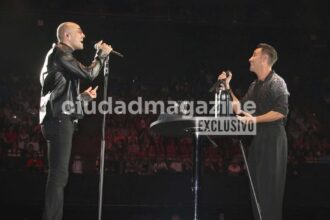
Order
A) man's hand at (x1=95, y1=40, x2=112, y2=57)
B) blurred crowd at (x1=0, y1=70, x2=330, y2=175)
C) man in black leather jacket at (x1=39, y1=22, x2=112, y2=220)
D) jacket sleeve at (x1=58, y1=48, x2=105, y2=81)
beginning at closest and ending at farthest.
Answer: man in black leather jacket at (x1=39, y1=22, x2=112, y2=220) → jacket sleeve at (x1=58, y1=48, x2=105, y2=81) → man's hand at (x1=95, y1=40, x2=112, y2=57) → blurred crowd at (x1=0, y1=70, x2=330, y2=175)

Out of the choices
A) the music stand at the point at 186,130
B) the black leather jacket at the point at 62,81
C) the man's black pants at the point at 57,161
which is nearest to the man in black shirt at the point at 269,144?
the music stand at the point at 186,130

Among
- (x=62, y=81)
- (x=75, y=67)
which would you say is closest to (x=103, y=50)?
(x=75, y=67)

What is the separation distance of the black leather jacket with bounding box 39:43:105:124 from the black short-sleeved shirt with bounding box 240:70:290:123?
119 centimetres

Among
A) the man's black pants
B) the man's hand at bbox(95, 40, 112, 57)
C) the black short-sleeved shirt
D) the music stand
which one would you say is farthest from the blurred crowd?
the man's black pants

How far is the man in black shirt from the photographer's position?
3.25m

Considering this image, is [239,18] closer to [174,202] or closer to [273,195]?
[174,202]

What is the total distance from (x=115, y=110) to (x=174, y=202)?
3.20 meters

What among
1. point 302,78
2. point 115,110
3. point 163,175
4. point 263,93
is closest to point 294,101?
point 302,78

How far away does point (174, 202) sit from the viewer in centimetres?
703

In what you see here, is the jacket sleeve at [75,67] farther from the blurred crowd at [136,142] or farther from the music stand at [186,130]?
the blurred crowd at [136,142]

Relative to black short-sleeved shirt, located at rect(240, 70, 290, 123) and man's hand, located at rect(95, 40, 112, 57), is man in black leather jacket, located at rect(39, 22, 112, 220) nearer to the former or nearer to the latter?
man's hand, located at rect(95, 40, 112, 57)

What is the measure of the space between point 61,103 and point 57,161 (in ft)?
1.38

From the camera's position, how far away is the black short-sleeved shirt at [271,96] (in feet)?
11.0

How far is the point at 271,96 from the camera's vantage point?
134 inches
